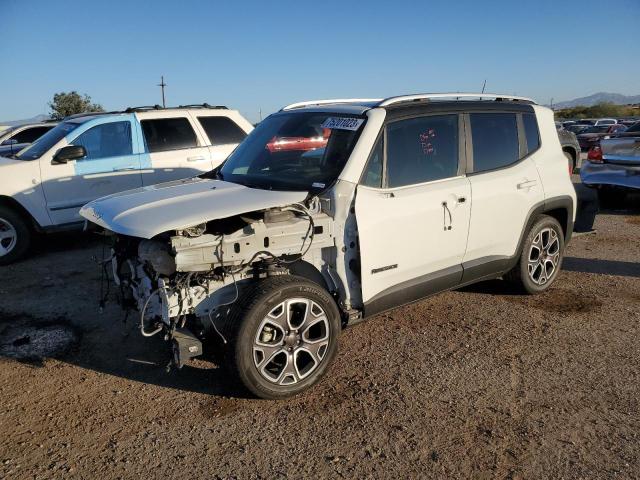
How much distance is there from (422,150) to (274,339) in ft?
6.24

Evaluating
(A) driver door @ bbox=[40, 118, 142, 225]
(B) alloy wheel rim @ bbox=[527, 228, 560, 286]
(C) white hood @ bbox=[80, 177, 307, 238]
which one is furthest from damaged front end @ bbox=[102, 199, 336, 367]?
(A) driver door @ bbox=[40, 118, 142, 225]

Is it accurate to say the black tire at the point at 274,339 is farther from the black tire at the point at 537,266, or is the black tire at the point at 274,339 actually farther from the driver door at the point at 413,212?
the black tire at the point at 537,266

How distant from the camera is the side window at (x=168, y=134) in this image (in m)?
7.88

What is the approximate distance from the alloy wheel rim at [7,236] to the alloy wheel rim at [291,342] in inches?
→ 198

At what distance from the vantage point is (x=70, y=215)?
284 inches

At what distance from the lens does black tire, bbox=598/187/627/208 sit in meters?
9.77

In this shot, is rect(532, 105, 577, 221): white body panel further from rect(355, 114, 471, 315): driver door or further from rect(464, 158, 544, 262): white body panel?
rect(355, 114, 471, 315): driver door

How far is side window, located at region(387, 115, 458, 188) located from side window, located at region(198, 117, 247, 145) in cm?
483

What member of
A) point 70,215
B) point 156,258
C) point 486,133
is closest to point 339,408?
point 156,258

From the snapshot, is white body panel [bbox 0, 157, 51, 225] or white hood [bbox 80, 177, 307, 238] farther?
white body panel [bbox 0, 157, 51, 225]

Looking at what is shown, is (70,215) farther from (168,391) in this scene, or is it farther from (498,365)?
(498,365)

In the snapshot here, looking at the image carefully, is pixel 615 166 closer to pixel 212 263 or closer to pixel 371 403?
pixel 371 403

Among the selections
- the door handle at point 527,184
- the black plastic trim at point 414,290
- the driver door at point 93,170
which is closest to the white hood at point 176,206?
the black plastic trim at point 414,290

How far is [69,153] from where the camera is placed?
699 cm
